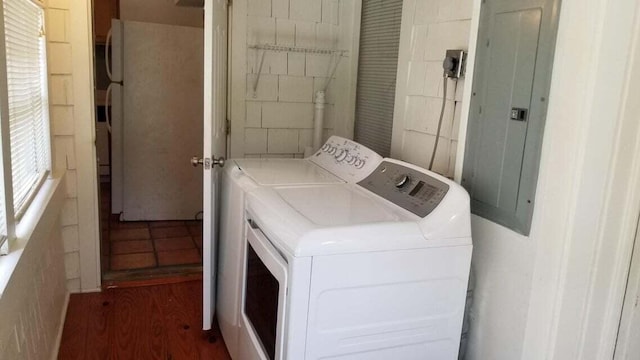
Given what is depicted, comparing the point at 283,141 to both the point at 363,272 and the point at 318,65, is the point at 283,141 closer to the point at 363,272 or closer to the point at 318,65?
the point at 318,65

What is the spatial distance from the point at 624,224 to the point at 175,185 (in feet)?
12.1

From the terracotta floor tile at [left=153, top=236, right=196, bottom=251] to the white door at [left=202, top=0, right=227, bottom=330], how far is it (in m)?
1.22

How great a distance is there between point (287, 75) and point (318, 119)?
326mm

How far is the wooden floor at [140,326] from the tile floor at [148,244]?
13.5 inches

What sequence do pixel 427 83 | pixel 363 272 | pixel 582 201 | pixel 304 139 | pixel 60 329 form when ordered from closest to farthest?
pixel 582 201, pixel 363 272, pixel 427 83, pixel 60 329, pixel 304 139

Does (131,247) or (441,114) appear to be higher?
(441,114)

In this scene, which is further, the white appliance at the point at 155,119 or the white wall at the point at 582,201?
the white appliance at the point at 155,119

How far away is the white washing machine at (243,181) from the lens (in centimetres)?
217

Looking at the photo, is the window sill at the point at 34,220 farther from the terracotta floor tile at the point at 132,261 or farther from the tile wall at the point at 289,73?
the tile wall at the point at 289,73

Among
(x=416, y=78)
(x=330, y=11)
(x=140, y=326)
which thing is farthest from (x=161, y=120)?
(x=416, y=78)

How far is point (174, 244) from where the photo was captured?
12.8ft

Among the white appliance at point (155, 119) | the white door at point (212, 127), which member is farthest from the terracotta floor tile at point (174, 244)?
the white door at point (212, 127)

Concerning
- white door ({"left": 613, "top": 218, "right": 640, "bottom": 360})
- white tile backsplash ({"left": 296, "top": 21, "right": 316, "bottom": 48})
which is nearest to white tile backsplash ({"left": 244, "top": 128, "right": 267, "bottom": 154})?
white tile backsplash ({"left": 296, "top": 21, "right": 316, "bottom": 48})

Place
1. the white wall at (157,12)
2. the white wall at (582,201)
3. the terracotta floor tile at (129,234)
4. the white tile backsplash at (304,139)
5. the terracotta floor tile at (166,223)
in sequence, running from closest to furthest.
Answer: the white wall at (582,201)
the white tile backsplash at (304,139)
the terracotta floor tile at (129,234)
the terracotta floor tile at (166,223)
the white wall at (157,12)
